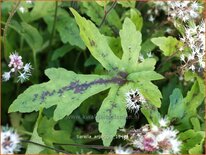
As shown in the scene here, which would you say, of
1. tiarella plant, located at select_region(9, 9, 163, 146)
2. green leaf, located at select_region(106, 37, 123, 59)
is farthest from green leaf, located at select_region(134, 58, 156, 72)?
green leaf, located at select_region(106, 37, 123, 59)

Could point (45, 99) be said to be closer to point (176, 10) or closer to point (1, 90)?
point (1, 90)

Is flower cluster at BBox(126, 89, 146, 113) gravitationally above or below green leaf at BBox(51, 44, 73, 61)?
below

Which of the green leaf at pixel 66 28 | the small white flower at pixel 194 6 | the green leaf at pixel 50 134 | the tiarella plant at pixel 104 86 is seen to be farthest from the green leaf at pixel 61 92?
the small white flower at pixel 194 6

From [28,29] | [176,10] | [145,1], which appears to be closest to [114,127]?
[176,10]

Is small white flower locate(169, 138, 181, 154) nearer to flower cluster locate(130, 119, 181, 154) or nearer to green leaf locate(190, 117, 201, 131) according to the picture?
flower cluster locate(130, 119, 181, 154)

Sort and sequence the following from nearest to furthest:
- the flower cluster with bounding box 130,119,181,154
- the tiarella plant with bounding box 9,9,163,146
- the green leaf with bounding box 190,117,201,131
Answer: the flower cluster with bounding box 130,119,181,154
the tiarella plant with bounding box 9,9,163,146
the green leaf with bounding box 190,117,201,131

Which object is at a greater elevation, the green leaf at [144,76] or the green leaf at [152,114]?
the green leaf at [144,76]

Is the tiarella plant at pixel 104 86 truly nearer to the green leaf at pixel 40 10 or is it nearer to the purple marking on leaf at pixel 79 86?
the purple marking on leaf at pixel 79 86
